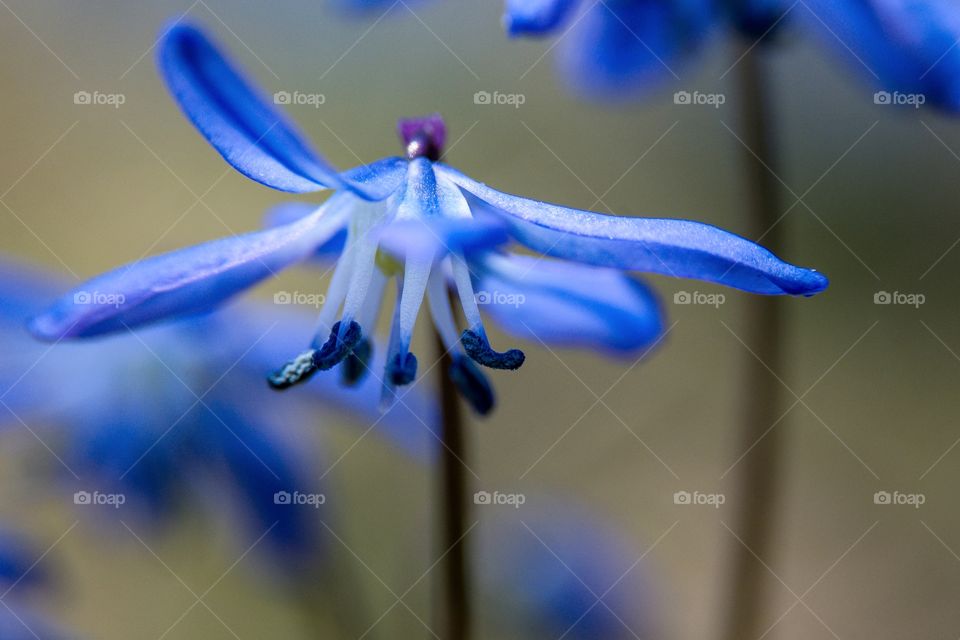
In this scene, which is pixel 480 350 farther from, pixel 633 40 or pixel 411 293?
pixel 633 40

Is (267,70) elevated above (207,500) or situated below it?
above

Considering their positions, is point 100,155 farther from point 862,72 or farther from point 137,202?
point 862,72

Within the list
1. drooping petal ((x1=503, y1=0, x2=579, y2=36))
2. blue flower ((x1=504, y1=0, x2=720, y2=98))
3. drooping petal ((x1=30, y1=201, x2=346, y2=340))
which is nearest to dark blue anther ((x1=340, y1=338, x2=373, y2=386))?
drooping petal ((x1=30, y1=201, x2=346, y2=340))

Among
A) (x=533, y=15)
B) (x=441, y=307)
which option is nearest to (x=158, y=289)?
(x=441, y=307)

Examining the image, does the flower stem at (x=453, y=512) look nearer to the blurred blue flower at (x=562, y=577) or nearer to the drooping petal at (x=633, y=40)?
the blurred blue flower at (x=562, y=577)

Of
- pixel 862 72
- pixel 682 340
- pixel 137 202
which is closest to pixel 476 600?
pixel 682 340
